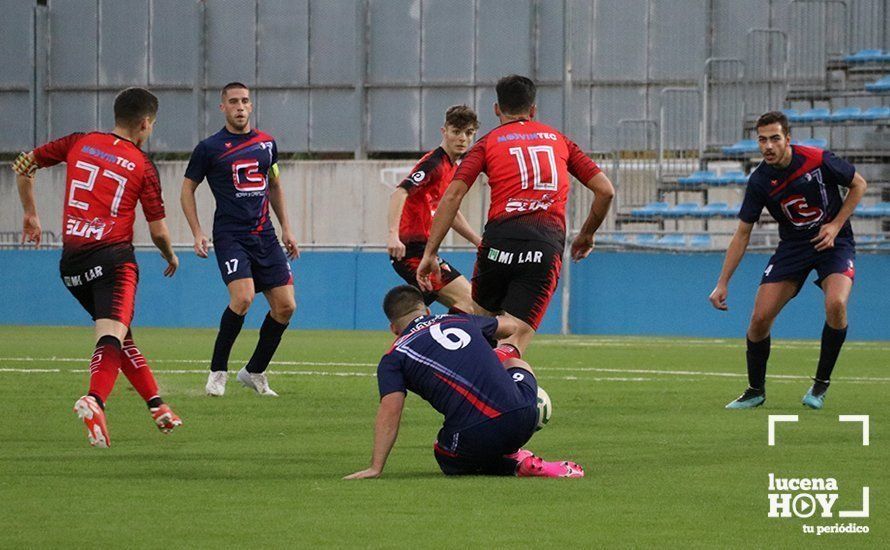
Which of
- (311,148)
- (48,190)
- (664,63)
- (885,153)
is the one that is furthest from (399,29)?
(885,153)

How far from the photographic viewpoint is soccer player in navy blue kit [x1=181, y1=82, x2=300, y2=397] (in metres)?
12.5

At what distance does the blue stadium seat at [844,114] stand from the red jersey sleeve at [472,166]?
19.4m

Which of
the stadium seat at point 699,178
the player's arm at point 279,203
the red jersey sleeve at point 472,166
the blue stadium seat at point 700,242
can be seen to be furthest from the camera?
the stadium seat at point 699,178

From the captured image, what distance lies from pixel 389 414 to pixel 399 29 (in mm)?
30470

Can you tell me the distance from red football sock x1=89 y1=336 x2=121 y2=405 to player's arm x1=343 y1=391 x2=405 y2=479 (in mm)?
2081

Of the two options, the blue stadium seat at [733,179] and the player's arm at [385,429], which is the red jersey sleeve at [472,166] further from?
the blue stadium seat at [733,179]

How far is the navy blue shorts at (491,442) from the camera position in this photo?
7.42m

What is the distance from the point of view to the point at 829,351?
1170cm

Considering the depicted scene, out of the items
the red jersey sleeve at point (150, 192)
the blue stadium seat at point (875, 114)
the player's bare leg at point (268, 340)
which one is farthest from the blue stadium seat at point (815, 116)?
the red jersey sleeve at point (150, 192)

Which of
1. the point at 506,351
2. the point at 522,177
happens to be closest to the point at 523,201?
the point at 522,177

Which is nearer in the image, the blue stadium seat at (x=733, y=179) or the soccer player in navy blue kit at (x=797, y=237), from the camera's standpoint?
the soccer player in navy blue kit at (x=797, y=237)

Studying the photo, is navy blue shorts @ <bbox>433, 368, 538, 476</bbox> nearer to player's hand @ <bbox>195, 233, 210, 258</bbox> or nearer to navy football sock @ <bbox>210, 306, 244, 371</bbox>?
navy football sock @ <bbox>210, 306, 244, 371</bbox>

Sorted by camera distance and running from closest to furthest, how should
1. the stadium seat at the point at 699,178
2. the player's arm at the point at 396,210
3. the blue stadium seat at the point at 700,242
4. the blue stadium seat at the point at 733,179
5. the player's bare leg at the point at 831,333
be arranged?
1. the player's bare leg at the point at 831,333
2. the player's arm at the point at 396,210
3. the blue stadium seat at the point at 700,242
4. the blue stadium seat at the point at 733,179
5. the stadium seat at the point at 699,178

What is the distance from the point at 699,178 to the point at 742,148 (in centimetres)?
93
